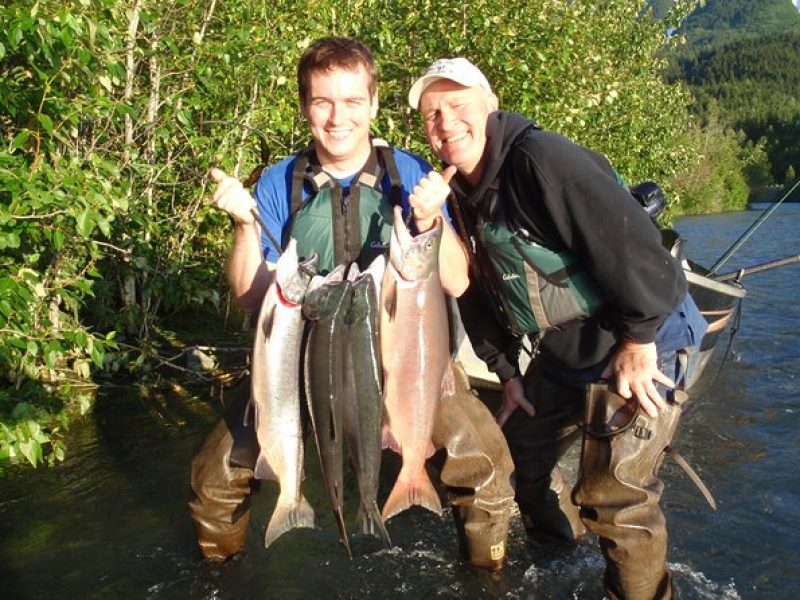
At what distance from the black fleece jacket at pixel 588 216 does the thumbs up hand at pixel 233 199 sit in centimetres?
111

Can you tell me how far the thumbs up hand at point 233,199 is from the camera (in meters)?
3.21

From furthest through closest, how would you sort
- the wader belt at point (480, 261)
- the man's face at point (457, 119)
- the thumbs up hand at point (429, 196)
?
the wader belt at point (480, 261) < the man's face at point (457, 119) < the thumbs up hand at point (429, 196)

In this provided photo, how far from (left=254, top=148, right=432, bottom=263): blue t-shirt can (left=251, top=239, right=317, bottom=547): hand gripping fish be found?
1.61ft

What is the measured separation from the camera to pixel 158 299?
8.00 meters

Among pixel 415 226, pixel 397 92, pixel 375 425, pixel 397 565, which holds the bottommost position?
pixel 397 565

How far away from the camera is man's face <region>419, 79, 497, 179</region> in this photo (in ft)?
11.5

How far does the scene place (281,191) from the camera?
12.3 ft

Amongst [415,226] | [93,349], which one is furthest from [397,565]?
[93,349]

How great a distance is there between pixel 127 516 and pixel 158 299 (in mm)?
3207

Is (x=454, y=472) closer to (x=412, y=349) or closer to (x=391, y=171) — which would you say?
(x=412, y=349)

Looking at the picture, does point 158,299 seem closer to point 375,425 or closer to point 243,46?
point 243,46

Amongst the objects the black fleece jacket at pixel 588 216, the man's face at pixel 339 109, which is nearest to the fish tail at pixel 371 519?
the black fleece jacket at pixel 588 216

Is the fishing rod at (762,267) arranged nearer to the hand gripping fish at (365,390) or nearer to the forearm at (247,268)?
the hand gripping fish at (365,390)

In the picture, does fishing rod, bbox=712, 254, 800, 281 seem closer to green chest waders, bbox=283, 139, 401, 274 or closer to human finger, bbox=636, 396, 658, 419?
human finger, bbox=636, 396, 658, 419
